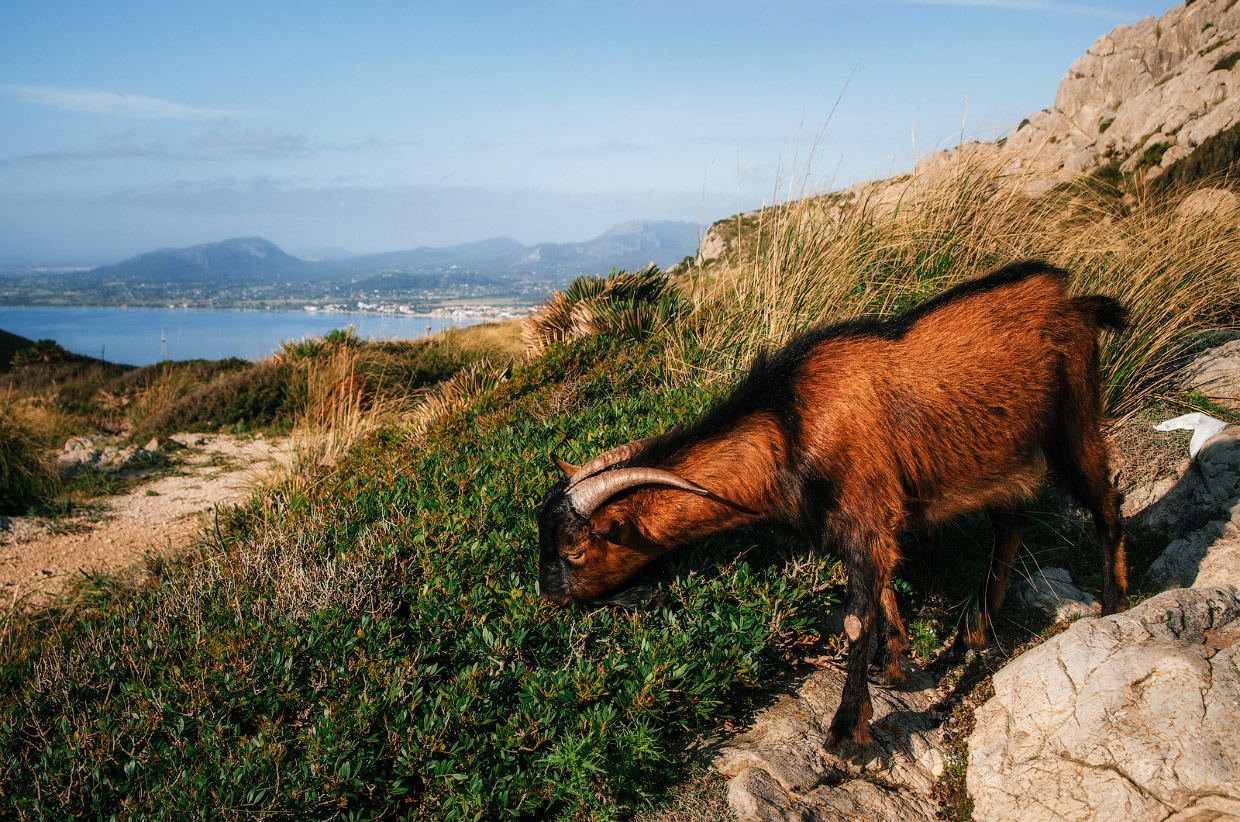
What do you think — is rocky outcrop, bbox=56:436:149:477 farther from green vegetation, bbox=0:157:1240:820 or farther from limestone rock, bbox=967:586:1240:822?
limestone rock, bbox=967:586:1240:822

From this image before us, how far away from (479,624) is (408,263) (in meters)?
139

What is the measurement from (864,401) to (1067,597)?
2.26 meters

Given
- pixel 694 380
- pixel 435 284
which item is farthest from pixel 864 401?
pixel 435 284


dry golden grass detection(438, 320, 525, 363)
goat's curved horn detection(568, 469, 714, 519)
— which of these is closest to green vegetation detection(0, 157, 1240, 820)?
goat's curved horn detection(568, 469, 714, 519)

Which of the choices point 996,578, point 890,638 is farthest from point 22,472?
point 996,578

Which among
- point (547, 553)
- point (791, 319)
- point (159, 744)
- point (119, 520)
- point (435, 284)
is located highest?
point (435, 284)

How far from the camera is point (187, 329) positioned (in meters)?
44.1

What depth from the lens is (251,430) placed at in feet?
36.3

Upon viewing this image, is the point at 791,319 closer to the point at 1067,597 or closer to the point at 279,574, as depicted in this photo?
the point at 1067,597

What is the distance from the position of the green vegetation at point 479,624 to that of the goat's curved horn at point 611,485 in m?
0.64

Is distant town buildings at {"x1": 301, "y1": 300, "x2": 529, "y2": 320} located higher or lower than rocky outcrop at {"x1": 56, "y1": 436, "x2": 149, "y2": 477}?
higher

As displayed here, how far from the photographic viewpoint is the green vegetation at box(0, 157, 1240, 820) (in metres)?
2.41

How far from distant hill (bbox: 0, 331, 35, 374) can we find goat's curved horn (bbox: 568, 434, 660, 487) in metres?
26.2

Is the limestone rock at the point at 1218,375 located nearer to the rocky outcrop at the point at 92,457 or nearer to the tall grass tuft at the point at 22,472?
the tall grass tuft at the point at 22,472
